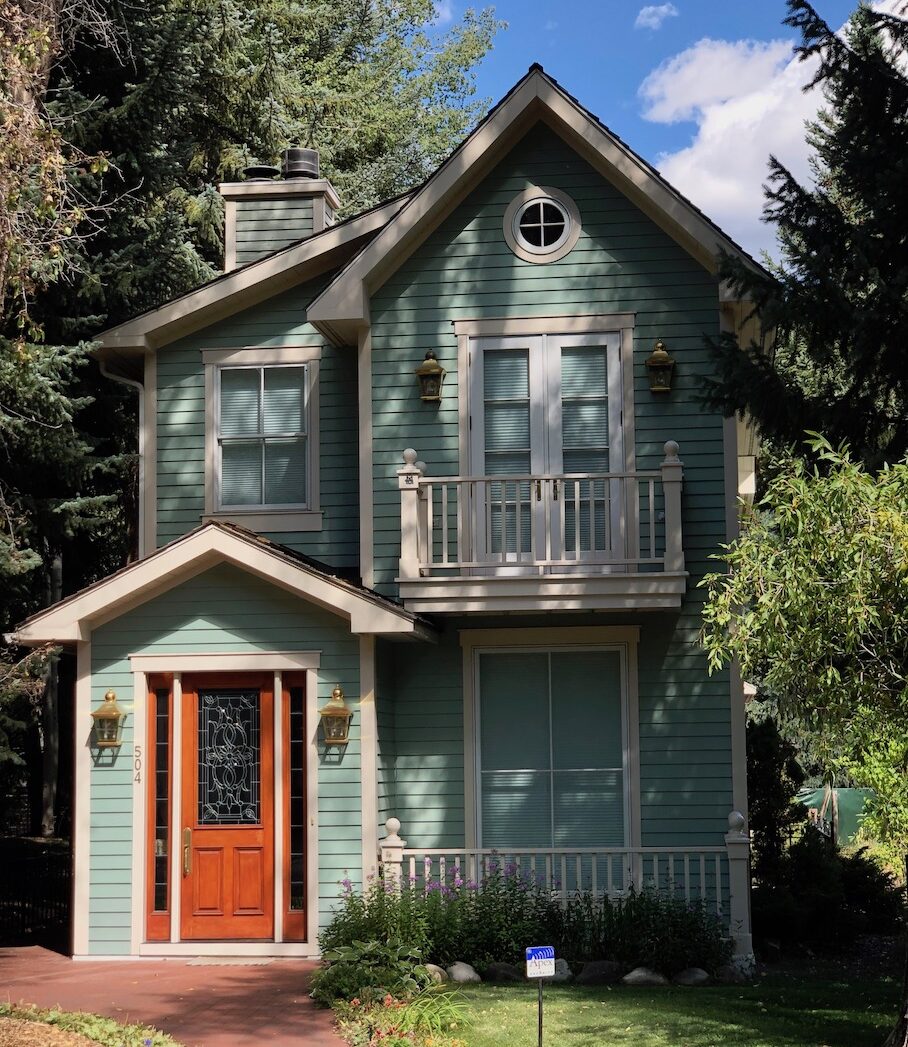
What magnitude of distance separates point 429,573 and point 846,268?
4.63m

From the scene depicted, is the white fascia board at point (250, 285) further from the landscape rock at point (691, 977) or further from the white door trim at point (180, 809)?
the landscape rock at point (691, 977)

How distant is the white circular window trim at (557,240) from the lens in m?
13.8

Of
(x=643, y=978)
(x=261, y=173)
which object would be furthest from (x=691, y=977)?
(x=261, y=173)

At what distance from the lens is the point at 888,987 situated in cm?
1139

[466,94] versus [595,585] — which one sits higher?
[466,94]

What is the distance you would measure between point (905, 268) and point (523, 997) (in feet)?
20.4

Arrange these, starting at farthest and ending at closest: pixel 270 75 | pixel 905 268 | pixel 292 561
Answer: pixel 270 75, pixel 292 561, pixel 905 268

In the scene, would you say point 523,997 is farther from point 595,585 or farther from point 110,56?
point 110,56

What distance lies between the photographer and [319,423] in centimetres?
1434

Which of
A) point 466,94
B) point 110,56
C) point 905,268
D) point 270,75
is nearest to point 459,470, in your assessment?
point 905,268

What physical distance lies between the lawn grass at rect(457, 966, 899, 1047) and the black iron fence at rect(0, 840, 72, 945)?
603 centimetres

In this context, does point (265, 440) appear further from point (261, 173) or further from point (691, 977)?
point (691, 977)

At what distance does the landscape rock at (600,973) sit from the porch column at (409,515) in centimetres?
376

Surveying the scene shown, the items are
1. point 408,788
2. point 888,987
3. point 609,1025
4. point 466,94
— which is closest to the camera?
point 609,1025
